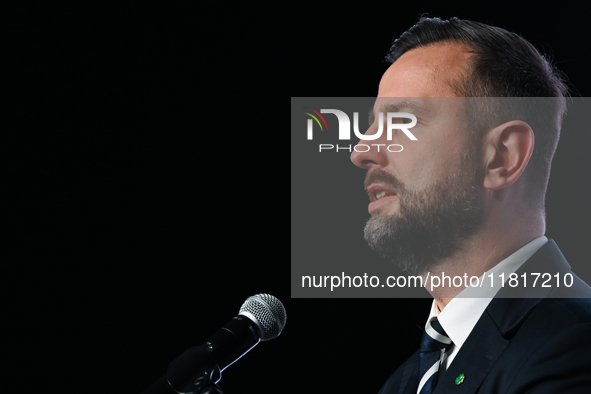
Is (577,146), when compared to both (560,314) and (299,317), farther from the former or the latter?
(299,317)

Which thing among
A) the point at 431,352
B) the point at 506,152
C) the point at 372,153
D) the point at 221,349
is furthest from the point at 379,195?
the point at 221,349

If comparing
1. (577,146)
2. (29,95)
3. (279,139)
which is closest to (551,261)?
(577,146)

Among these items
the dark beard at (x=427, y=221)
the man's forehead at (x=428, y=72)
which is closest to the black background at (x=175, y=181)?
the man's forehead at (x=428, y=72)

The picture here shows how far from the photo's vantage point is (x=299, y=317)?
9.55 feet

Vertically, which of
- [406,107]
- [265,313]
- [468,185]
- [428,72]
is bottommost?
[265,313]

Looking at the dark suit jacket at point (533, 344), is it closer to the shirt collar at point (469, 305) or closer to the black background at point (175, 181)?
the shirt collar at point (469, 305)

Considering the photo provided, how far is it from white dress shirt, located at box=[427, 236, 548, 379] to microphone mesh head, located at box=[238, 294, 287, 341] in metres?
0.59

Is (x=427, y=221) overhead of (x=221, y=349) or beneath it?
overhead

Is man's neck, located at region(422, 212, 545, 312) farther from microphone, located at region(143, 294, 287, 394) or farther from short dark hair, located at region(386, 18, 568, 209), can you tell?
microphone, located at region(143, 294, 287, 394)

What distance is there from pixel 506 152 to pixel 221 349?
1.10m

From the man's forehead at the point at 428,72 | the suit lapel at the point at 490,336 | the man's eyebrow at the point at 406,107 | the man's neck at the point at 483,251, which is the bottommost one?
the suit lapel at the point at 490,336

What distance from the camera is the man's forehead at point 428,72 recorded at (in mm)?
1667

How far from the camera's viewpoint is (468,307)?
4.97 ft

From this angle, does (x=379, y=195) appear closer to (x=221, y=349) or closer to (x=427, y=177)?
(x=427, y=177)
